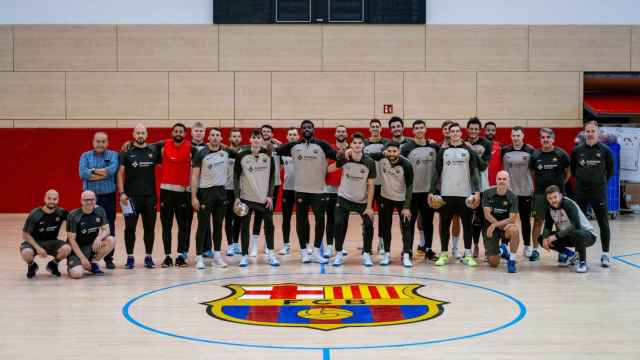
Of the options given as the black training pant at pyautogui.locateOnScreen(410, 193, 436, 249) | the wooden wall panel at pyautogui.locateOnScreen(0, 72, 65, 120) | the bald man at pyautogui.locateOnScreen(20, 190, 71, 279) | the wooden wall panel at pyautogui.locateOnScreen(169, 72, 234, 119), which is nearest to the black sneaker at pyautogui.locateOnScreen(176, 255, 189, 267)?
the bald man at pyautogui.locateOnScreen(20, 190, 71, 279)

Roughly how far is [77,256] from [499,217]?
17.3 feet

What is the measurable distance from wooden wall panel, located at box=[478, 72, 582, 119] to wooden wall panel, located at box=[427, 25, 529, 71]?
23cm

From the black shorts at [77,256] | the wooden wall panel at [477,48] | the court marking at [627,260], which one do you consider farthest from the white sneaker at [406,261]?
the wooden wall panel at [477,48]

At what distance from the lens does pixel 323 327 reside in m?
6.38

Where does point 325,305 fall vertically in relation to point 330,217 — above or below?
below

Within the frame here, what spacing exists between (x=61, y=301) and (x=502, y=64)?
12.1m

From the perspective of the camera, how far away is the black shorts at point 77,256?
8.91m

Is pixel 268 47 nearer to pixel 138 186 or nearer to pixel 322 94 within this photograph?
pixel 322 94

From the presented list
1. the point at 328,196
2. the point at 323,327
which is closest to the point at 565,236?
the point at 328,196

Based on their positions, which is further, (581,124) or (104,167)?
(581,124)

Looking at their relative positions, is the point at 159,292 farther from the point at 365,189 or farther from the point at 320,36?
Result: the point at 320,36

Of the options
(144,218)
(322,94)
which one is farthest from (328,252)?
(322,94)

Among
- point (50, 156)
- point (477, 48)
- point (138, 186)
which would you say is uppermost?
point (477, 48)

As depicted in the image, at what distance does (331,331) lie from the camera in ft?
20.6
